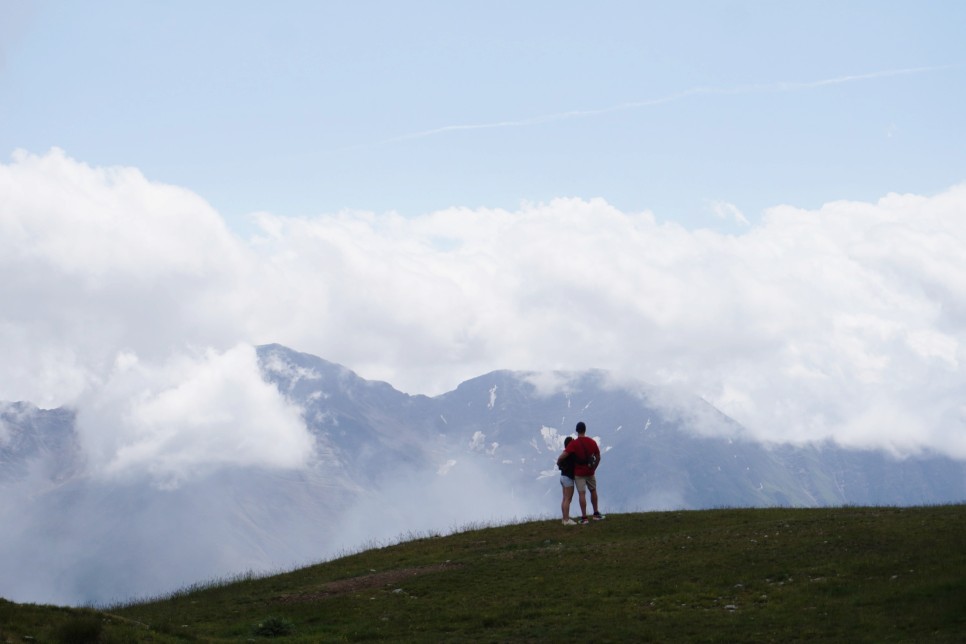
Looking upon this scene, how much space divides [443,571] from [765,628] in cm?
1312

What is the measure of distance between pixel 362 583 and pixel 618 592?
30.4 feet

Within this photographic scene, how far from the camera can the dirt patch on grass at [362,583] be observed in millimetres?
32188

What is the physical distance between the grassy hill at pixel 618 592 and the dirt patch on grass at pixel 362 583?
12cm

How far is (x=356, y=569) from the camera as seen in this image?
3747 cm

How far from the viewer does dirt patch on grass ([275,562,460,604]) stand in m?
32.2

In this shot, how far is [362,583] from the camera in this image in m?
33.8

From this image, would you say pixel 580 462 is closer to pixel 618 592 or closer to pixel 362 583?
pixel 362 583

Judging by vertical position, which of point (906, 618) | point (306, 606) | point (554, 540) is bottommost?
point (906, 618)

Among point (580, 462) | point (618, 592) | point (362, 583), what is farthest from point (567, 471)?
point (618, 592)

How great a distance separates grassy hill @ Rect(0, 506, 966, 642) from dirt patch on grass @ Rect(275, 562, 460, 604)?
12cm

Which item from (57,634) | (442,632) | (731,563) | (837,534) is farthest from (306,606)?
(837,534)

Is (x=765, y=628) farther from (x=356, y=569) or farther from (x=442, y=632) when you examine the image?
(x=356, y=569)

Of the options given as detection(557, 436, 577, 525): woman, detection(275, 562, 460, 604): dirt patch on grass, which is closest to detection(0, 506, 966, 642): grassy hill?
detection(275, 562, 460, 604): dirt patch on grass

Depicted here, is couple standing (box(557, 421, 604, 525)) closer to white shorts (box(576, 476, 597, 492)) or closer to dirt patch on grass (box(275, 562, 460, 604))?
white shorts (box(576, 476, 597, 492))
